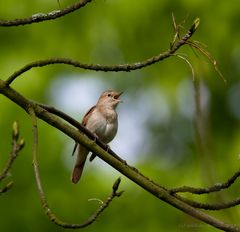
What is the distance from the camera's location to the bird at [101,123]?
19.2ft

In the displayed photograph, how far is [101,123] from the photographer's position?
5895mm

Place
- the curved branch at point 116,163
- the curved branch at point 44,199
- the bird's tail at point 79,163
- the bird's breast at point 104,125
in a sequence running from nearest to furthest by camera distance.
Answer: the curved branch at point 44,199
the curved branch at point 116,163
the bird's breast at point 104,125
the bird's tail at point 79,163

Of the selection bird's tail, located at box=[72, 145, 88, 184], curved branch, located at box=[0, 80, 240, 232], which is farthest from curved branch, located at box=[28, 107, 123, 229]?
bird's tail, located at box=[72, 145, 88, 184]

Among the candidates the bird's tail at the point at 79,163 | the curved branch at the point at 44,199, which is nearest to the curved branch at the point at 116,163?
the curved branch at the point at 44,199

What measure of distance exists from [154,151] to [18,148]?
17.8 feet

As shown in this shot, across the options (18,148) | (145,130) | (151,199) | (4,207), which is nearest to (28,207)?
(4,207)

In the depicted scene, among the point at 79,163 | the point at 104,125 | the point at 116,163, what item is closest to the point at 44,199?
the point at 116,163

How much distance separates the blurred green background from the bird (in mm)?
1320

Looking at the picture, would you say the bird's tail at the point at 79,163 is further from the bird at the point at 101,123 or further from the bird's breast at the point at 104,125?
the bird's breast at the point at 104,125

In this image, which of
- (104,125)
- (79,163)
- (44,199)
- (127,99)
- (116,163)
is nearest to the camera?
(44,199)

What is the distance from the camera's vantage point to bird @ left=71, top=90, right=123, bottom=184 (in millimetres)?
5852

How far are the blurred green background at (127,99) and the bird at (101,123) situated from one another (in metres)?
1.32

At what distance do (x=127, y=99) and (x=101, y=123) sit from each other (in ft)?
11.3

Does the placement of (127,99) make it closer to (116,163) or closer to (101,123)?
(101,123)
